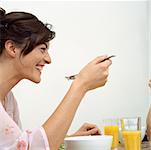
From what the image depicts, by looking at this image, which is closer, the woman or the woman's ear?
the woman

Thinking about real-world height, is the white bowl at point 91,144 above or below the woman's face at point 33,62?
below

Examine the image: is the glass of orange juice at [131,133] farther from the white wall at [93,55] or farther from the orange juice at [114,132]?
the white wall at [93,55]

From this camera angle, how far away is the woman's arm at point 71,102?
3.01 ft

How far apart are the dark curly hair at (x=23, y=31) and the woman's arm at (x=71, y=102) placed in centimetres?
19

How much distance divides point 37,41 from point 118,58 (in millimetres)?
1264

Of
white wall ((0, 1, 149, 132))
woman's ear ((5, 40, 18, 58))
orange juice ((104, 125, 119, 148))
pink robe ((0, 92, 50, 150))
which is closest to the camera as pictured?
pink robe ((0, 92, 50, 150))

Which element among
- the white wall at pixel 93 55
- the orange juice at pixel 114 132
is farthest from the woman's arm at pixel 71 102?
the white wall at pixel 93 55

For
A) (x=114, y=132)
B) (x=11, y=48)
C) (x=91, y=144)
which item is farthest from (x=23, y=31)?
(x=114, y=132)

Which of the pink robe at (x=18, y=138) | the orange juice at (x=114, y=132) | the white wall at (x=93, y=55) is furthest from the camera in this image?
the white wall at (x=93, y=55)

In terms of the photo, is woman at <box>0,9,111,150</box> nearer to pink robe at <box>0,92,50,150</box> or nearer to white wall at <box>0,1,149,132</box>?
pink robe at <box>0,92,50,150</box>

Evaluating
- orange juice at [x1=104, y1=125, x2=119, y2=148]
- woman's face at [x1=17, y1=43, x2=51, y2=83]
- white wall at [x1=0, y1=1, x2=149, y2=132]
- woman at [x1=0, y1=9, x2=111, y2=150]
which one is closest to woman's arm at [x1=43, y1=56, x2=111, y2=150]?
woman at [x1=0, y1=9, x2=111, y2=150]

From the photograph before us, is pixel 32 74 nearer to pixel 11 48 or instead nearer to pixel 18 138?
pixel 11 48

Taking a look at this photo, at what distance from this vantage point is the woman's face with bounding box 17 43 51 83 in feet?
3.48

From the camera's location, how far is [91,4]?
2.22 meters
